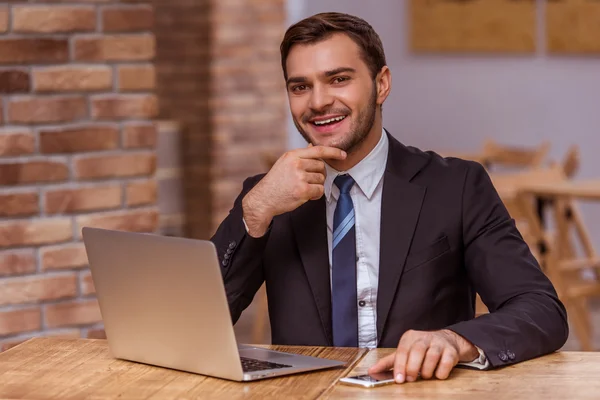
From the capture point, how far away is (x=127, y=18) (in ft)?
9.55

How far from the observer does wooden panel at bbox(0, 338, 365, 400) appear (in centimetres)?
171

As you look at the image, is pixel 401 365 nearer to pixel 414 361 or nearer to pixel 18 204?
pixel 414 361

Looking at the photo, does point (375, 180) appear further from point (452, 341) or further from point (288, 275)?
point (452, 341)

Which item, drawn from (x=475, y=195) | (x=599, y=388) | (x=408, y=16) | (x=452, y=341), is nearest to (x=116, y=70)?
(x=475, y=195)

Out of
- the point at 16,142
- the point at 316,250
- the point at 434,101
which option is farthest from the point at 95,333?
the point at 434,101

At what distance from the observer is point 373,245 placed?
88.7 inches

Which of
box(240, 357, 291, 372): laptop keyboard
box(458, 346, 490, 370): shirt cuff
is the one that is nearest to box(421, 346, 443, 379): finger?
box(458, 346, 490, 370): shirt cuff

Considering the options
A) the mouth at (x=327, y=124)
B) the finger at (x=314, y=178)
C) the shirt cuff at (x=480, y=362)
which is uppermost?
the mouth at (x=327, y=124)

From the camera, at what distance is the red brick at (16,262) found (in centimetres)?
278

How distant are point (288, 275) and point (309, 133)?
0.29 meters

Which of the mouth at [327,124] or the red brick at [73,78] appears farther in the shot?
the red brick at [73,78]

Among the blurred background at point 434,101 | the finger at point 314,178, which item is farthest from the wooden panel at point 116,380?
the blurred background at point 434,101

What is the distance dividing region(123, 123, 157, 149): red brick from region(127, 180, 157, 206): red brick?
0.33 ft

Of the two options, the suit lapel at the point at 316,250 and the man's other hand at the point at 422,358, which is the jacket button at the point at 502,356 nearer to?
the man's other hand at the point at 422,358
